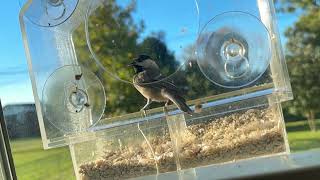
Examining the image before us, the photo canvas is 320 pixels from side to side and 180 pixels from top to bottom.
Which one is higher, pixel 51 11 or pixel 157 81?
pixel 51 11

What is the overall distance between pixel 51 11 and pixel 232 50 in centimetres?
36

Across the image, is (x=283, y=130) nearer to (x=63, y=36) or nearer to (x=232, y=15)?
(x=232, y=15)

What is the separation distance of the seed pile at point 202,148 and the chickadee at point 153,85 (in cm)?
6

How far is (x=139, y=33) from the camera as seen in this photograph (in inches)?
36.2

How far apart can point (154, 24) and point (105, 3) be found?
0.11 metres

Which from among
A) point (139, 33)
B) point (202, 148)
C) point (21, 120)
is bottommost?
point (202, 148)

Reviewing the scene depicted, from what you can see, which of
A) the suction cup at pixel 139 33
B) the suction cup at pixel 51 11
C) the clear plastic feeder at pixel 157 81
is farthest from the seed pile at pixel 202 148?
the suction cup at pixel 51 11

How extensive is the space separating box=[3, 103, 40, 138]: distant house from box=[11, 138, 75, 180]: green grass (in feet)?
0.05

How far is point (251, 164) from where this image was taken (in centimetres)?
83

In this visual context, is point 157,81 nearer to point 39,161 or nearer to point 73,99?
point 73,99

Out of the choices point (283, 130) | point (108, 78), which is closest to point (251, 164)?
point (283, 130)

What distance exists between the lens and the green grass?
964 mm

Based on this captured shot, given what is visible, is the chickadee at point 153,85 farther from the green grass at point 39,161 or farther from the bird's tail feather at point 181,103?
the green grass at point 39,161

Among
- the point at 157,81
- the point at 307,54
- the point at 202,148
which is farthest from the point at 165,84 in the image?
the point at 307,54
